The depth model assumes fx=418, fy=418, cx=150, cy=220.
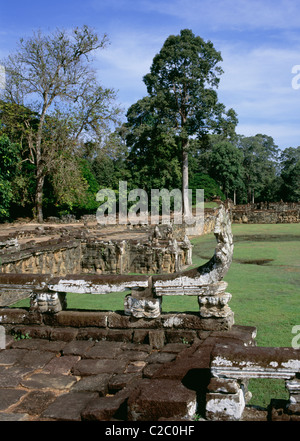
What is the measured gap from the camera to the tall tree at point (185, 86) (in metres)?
30.3

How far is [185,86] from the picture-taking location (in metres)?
31.0

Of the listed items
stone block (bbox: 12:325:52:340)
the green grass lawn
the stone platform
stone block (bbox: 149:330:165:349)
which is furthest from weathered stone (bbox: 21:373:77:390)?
the green grass lawn

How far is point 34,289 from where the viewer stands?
16.5 feet

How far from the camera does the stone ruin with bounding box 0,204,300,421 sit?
305cm

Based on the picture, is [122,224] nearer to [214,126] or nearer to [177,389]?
[214,126]

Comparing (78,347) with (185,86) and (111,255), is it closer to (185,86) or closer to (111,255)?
(111,255)

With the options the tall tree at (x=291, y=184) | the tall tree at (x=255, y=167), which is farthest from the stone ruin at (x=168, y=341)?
the tall tree at (x=255, y=167)

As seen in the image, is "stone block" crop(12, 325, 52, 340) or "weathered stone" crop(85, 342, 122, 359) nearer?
"weathered stone" crop(85, 342, 122, 359)

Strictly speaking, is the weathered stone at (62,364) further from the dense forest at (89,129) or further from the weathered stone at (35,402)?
the dense forest at (89,129)

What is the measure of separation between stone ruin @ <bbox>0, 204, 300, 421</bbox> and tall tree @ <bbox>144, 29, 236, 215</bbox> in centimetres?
2644

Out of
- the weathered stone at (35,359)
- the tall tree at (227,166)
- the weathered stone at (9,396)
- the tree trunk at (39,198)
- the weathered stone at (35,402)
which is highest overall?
the tall tree at (227,166)

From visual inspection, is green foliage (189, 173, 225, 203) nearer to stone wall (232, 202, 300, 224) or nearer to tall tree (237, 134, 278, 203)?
stone wall (232, 202, 300, 224)

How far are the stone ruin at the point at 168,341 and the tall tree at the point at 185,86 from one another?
26442mm
